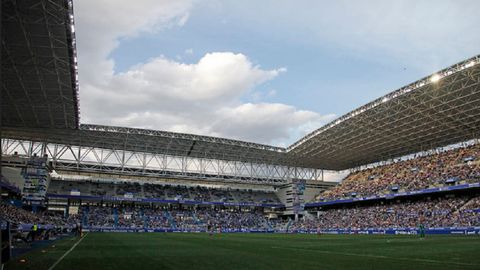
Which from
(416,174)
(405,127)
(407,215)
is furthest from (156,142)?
(416,174)

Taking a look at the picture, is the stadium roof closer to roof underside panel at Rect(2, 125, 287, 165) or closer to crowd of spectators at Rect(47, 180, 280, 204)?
roof underside panel at Rect(2, 125, 287, 165)

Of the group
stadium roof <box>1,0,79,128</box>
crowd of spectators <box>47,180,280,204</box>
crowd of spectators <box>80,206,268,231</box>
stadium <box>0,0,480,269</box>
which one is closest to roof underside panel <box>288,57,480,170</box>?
stadium <box>0,0,480,269</box>

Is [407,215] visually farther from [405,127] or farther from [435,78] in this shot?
[435,78]

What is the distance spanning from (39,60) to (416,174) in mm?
50927

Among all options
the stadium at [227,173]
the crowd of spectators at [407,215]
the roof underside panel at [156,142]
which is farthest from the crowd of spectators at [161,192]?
the crowd of spectators at [407,215]

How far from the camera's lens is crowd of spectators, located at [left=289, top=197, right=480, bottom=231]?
1720 inches

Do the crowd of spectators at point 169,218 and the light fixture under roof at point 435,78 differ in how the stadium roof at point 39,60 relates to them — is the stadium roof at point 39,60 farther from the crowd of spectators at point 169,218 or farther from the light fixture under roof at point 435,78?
the light fixture under roof at point 435,78

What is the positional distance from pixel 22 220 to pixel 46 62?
1787cm

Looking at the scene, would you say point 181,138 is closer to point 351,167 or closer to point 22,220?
point 22,220

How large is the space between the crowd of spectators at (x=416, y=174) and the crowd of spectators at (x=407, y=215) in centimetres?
236

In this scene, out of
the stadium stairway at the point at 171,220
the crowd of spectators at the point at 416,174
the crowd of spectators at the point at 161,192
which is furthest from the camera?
the crowd of spectators at the point at 161,192

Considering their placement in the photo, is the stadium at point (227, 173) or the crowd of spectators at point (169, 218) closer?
the stadium at point (227, 173)

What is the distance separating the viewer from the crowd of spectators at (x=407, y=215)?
1720 inches

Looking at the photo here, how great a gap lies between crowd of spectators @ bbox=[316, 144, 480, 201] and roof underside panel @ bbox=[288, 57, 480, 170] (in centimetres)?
262
